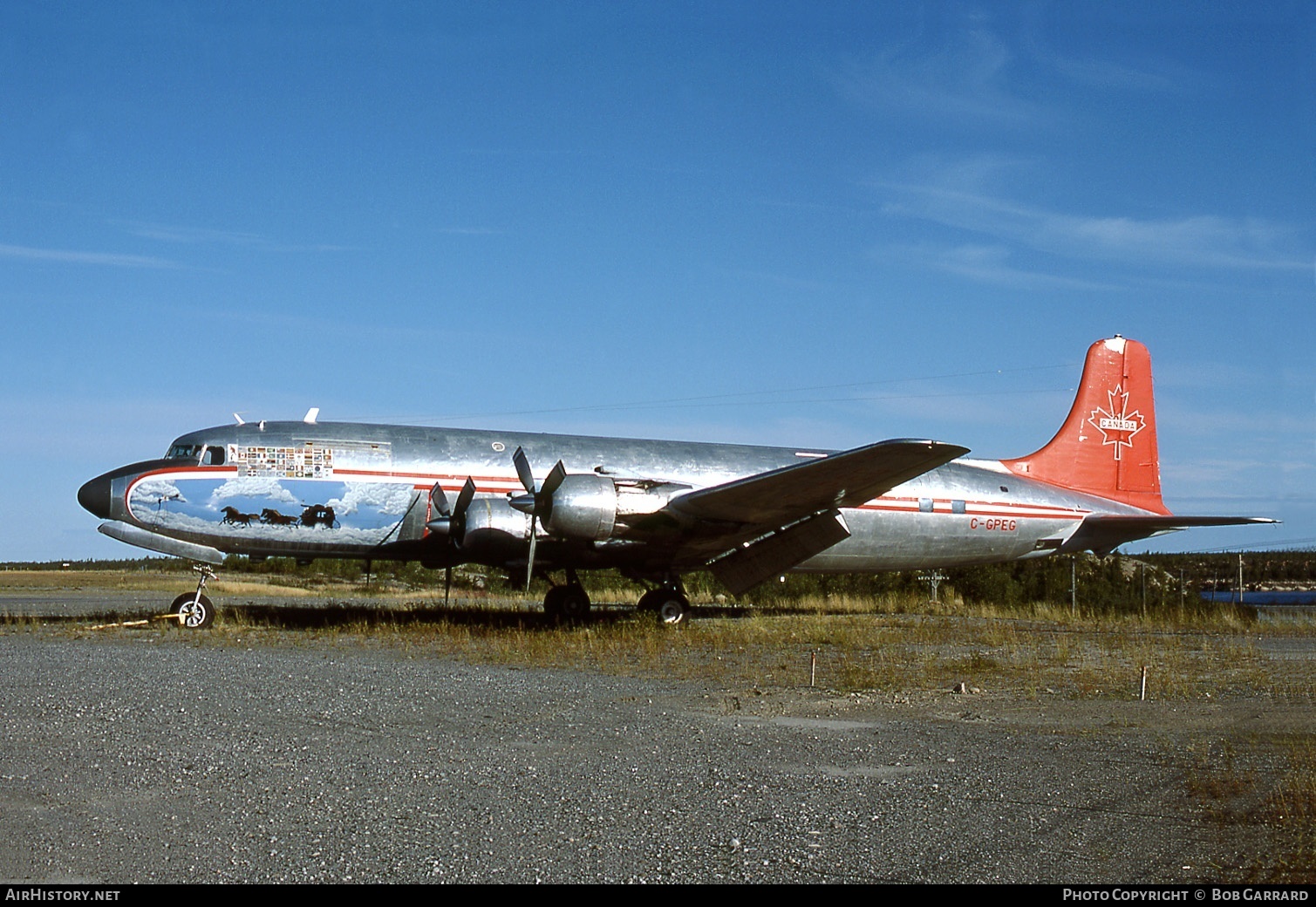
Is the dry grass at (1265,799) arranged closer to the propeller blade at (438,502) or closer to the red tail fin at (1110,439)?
the propeller blade at (438,502)

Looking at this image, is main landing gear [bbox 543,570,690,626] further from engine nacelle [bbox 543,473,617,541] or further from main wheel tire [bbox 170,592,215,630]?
main wheel tire [bbox 170,592,215,630]

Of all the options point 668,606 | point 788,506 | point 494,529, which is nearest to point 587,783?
point 494,529

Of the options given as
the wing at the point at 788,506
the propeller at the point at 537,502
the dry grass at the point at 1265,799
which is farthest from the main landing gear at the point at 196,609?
the dry grass at the point at 1265,799

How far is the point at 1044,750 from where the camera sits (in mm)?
8594

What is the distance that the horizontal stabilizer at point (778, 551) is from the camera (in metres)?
19.6

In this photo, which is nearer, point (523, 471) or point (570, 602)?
point (523, 471)

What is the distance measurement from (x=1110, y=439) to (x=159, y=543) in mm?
19496

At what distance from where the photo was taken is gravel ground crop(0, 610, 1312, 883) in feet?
17.7

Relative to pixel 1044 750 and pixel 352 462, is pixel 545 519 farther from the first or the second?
pixel 1044 750

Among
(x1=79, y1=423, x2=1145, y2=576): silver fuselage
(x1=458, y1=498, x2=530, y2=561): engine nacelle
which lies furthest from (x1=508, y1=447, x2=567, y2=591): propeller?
Answer: (x1=79, y1=423, x2=1145, y2=576): silver fuselage

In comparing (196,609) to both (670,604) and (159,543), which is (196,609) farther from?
(670,604)

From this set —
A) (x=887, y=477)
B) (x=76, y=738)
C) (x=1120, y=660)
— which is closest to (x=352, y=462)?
(x=887, y=477)

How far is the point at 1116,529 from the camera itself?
926 inches
